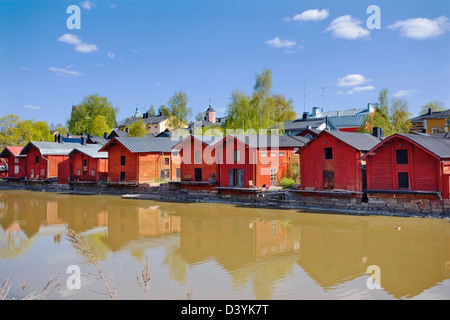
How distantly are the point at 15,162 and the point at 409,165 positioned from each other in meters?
52.5

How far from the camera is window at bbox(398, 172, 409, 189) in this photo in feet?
73.8

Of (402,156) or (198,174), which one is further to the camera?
(198,174)

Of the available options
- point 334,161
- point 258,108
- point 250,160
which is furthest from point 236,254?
point 258,108

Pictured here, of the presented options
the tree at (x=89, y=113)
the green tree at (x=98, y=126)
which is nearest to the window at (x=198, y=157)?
the green tree at (x=98, y=126)

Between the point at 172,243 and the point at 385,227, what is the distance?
36.9 ft

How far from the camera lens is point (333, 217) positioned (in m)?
22.3

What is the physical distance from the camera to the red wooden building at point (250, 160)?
97.8 feet

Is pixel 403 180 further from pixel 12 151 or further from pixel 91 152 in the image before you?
pixel 12 151

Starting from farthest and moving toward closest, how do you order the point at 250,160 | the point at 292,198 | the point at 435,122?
the point at 435,122
the point at 250,160
the point at 292,198

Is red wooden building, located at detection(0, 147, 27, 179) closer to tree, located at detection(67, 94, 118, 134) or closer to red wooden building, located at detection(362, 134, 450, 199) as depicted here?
tree, located at detection(67, 94, 118, 134)

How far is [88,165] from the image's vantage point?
43.6 meters

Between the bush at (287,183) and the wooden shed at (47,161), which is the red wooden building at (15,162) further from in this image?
the bush at (287,183)
